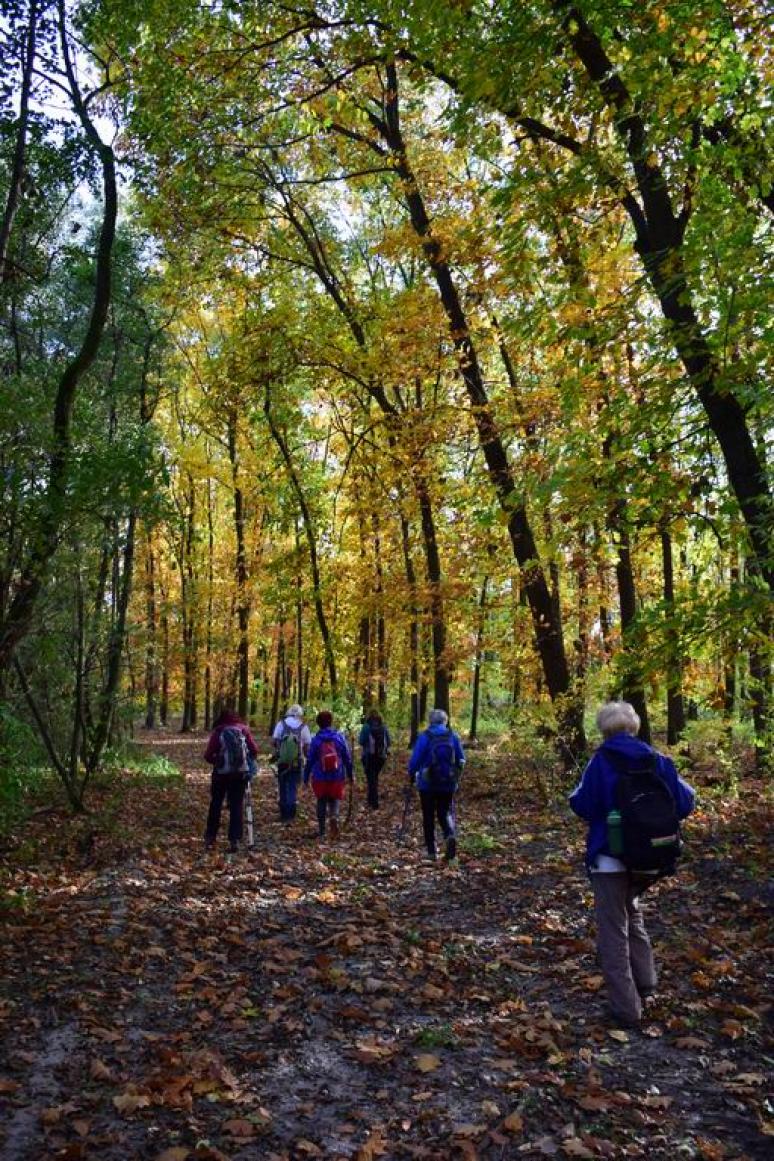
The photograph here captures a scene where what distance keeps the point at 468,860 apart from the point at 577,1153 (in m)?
6.07

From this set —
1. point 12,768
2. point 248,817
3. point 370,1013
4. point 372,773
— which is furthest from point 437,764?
point 372,773

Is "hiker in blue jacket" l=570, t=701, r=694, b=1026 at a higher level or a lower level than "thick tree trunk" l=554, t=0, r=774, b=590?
lower

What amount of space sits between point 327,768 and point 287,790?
167 centimetres

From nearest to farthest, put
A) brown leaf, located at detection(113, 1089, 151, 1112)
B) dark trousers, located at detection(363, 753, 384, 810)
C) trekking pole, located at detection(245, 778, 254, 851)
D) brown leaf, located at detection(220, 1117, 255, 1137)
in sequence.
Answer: brown leaf, located at detection(220, 1117, 255, 1137) < brown leaf, located at detection(113, 1089, 151, 1112) < trekking pole, located at detection(245, 778, 254, 851) < dark trousers, located at detection(363, 753, 384, 810)

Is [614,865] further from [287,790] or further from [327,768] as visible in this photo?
[287,790]

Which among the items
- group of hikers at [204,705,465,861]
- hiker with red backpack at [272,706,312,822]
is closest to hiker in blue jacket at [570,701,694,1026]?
group of hikers at [204,705,465,861]

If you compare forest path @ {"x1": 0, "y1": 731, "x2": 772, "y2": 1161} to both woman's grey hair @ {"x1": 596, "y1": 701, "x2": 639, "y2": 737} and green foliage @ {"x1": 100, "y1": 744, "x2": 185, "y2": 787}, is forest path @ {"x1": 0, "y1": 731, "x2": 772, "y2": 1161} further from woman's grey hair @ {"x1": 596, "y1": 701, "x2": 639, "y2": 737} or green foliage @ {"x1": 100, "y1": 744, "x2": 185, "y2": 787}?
green foliage @ {"x1": 100, "y1": 744, "x2": 185, "y2": 787}

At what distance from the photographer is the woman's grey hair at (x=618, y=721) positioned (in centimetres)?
540

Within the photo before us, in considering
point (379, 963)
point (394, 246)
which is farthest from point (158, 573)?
point (379, 963)

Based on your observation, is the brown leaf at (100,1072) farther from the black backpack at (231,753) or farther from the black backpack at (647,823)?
the black backpack at (231,753)

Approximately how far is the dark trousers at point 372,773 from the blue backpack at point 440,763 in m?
5.06

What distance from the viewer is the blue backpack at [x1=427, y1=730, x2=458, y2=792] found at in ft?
31.6

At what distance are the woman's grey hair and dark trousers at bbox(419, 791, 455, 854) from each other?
181 inches

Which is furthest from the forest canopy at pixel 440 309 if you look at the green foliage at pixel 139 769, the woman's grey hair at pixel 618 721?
the woman's grey hair at pixel 618 721
